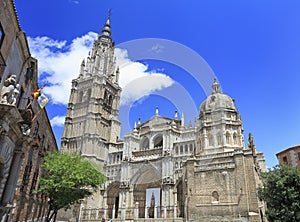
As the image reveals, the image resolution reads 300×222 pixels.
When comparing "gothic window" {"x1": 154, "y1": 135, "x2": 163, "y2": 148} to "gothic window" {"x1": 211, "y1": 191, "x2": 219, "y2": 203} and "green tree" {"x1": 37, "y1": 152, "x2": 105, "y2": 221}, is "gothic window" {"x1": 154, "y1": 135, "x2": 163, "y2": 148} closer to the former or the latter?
"gothic window" {"x1": 211, "y1": 191, "x2": 219, "y2": 203}

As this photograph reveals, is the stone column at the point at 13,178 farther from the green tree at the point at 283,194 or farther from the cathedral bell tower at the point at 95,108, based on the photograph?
the cathedral bell tower at the point at 95,108

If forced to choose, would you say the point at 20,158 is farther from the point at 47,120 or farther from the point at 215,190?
the point at 215,190

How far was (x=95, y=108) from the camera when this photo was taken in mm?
49562

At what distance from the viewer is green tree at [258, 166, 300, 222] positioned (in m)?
16.4

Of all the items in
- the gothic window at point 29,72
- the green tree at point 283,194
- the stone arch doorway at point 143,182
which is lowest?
the green tree at point 283,194

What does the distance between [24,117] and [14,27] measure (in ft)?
15.6

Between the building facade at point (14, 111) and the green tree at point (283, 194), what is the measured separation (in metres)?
16.9

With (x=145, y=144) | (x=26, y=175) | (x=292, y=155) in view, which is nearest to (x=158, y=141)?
(x=145, y=144)

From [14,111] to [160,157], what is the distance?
3104cm

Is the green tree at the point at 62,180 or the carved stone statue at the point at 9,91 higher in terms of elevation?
the carved stone statue at the point at 9,91

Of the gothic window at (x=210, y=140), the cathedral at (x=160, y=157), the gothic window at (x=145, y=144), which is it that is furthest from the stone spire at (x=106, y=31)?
the gothic window at (x=210, y=140)

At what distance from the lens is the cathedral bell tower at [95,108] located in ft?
155

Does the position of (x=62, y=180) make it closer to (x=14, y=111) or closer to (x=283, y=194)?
(x=14, y=111)

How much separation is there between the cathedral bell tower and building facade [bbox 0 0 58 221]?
92.9 feet
